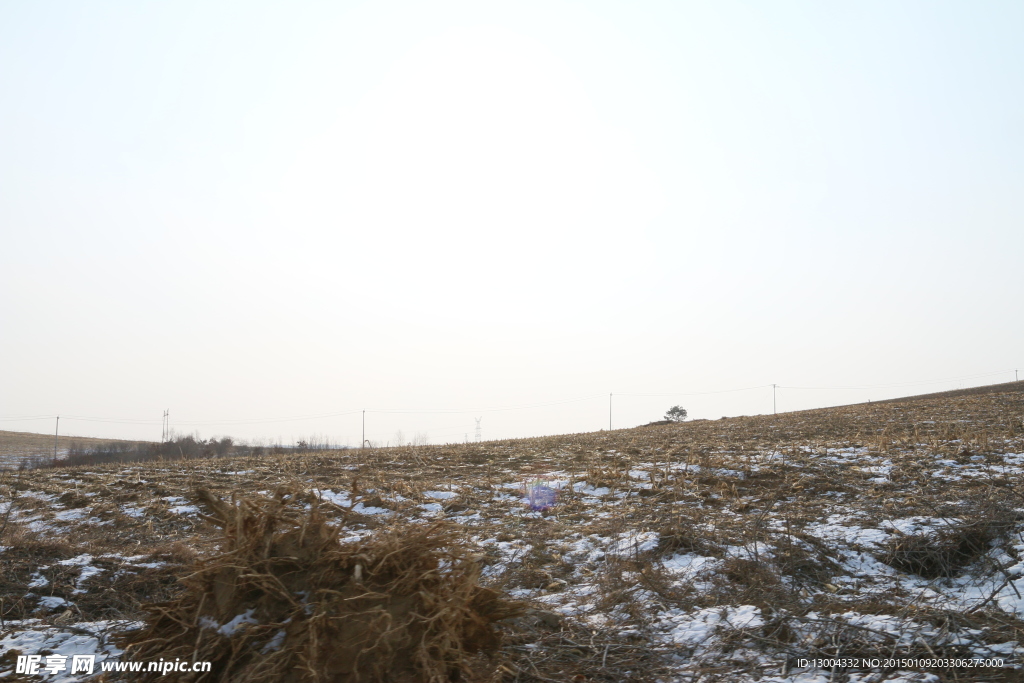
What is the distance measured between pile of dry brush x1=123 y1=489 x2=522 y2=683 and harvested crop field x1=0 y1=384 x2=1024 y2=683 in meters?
0.02

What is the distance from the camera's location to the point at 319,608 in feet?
11.4

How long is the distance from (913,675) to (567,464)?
937 centimetres

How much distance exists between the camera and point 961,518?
267 inches

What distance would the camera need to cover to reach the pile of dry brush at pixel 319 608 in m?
3.39

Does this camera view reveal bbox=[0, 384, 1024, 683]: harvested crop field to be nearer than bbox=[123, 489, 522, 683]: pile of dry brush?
No

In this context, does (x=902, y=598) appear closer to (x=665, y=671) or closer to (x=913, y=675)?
(x=913, y=675)

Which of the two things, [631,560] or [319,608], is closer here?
[319,608]

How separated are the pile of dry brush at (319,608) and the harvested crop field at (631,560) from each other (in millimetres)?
23

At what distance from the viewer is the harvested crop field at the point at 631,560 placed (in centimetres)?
400

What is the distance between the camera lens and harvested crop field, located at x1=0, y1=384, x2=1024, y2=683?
13.1 ft

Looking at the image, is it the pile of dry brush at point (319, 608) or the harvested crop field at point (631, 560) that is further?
the harvested crop field at point (631, 560)

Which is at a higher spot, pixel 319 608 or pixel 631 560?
pixel 319 608

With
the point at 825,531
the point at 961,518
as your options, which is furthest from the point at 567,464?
the point at 961,518

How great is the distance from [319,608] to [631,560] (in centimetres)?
410
